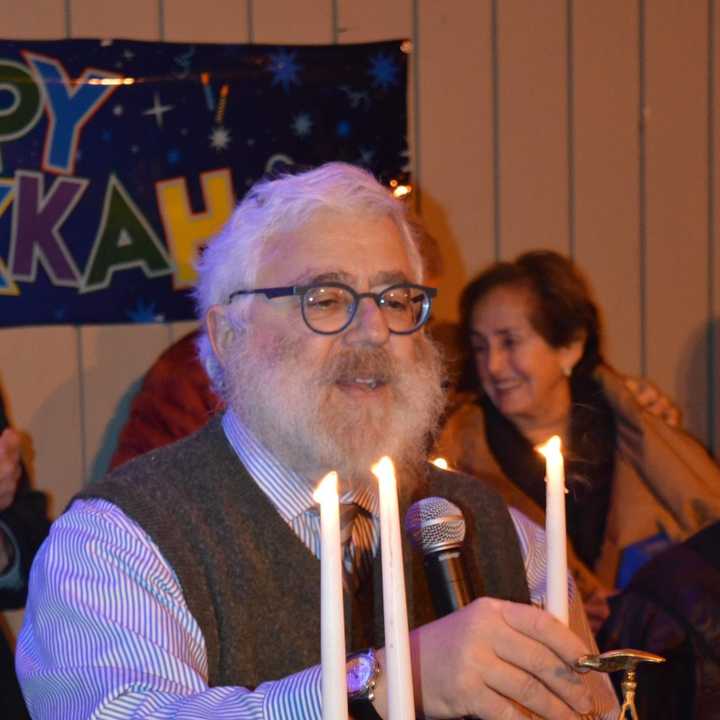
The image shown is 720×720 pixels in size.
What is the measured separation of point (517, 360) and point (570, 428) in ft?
0.80

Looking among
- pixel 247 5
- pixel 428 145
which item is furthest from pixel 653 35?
pixel 247 5

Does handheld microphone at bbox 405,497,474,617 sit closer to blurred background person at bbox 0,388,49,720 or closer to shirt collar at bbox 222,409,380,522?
shirt collar at bbox 222,409,380,522

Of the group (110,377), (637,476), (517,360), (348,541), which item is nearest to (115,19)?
(110,377)

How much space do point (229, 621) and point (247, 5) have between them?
2181 millimetres

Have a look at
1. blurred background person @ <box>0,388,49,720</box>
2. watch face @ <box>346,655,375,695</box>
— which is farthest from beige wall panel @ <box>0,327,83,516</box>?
watch face @ <box>346,655,375,695</box>

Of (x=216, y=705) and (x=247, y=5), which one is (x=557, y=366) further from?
(x=216, y=705)

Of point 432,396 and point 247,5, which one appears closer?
point 432,396

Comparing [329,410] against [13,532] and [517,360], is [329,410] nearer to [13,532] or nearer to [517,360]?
[13,532]

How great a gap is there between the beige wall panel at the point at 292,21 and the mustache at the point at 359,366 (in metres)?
1.88

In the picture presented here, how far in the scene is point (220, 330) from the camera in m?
1.70

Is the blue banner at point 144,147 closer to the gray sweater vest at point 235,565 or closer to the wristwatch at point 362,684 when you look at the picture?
the gray sweater vest at point 235,565

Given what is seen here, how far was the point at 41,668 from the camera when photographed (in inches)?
51.4

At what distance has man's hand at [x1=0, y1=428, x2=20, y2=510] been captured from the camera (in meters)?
2.31

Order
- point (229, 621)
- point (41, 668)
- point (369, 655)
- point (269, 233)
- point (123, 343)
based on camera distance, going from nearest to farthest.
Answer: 1. point (369, 655)
2. point (41, 668)
3. point (229, 621)
4. point (269, 233)
5. point (123, 343)
